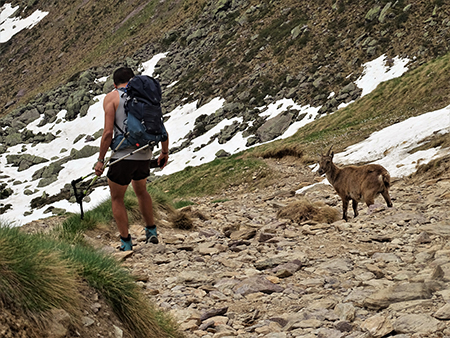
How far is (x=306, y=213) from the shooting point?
10.3 meters

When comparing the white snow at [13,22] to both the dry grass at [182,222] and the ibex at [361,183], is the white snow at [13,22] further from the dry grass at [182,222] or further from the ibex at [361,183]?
the ibex at [361,183]

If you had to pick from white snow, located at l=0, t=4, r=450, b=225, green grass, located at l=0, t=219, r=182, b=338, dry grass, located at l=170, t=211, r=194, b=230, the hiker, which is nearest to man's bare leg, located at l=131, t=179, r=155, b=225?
the hiker

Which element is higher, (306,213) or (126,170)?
(126,170)

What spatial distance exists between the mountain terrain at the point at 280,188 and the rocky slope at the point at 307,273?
24 mm

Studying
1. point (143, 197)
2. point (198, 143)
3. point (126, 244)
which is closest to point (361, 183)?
point (143, 197)

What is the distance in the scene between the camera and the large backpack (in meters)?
6.93

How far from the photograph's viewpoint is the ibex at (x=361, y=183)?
10.3 m

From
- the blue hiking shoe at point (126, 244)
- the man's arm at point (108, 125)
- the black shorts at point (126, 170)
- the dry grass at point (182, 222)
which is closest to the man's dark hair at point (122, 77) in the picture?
the man's arm at point (108, 125)

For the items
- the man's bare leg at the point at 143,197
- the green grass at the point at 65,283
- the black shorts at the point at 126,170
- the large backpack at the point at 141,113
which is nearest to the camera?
the green grass at the point at 65,283

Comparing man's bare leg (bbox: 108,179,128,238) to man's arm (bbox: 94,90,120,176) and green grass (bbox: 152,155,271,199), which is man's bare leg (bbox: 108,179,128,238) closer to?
man's arm (bbox: 94,90,120,176)

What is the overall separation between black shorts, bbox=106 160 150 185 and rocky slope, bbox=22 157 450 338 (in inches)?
39.7

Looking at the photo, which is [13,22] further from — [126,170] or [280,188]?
[126,170]

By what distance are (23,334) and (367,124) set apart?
2325 cm

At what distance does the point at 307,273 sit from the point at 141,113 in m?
3.16
